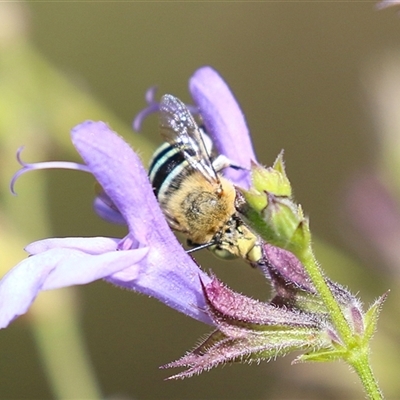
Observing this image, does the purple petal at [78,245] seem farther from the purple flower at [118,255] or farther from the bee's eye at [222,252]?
the bee's eye at [222,252]

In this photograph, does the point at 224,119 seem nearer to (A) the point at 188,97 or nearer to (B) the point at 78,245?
(B) the point at 78,245

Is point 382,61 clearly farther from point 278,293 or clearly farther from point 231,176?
point 278,293

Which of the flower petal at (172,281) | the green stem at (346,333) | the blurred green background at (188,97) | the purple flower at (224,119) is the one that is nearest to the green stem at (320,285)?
the green stem at (346,333)

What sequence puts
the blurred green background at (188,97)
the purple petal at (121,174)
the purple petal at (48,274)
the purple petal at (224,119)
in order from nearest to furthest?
the purple petal at (48,274) < the purple petal at (121,174) < the purple petal at (224,119) < the blurred green background at (188,97)

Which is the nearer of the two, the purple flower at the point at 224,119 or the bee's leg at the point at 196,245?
the bee's leg at the point at 196,245

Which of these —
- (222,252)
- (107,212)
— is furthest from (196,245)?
(107,212)

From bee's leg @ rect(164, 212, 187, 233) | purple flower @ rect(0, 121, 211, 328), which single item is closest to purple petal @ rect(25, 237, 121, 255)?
purple flower @ rect(0, 121, 211, 328)
